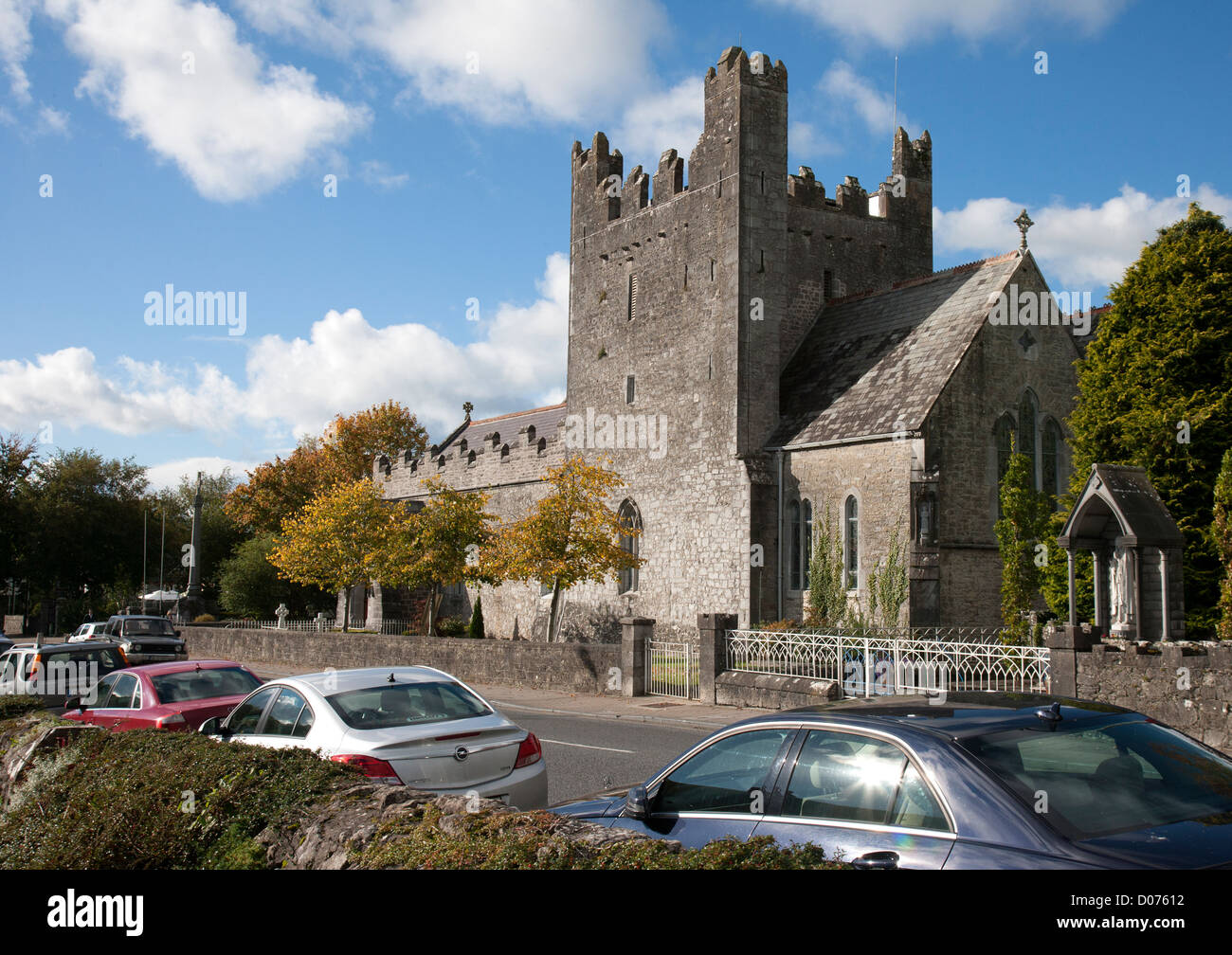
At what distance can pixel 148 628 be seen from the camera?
93.4ft

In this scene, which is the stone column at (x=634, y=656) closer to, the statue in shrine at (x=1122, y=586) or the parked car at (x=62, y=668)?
the statue in shrine at (x=1122, y=586)

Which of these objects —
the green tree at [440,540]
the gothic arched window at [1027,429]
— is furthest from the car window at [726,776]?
the green tree at [440,540]

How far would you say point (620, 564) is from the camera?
93.6 ft

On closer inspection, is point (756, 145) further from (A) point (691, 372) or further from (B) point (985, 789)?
(B) point (985, 789)

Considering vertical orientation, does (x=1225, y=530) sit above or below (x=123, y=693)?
above

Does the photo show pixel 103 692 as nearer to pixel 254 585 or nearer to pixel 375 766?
pixel 375 766

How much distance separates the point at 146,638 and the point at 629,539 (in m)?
14.3

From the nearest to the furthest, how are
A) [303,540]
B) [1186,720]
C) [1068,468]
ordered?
[1186,720] → [1068,468] → [303,540]

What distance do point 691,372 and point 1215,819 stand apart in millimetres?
27026

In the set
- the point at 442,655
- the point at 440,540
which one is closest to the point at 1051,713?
the point at 442,655

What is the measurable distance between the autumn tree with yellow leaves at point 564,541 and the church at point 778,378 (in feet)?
10.4

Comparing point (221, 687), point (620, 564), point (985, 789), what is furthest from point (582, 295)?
point (985, 789)

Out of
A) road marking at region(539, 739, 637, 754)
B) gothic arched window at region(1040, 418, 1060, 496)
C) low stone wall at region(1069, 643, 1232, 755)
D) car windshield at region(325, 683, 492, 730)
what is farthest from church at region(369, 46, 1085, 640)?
car windshield at region(325, 683, 492, 730)

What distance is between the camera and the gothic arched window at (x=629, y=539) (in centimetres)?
3259
